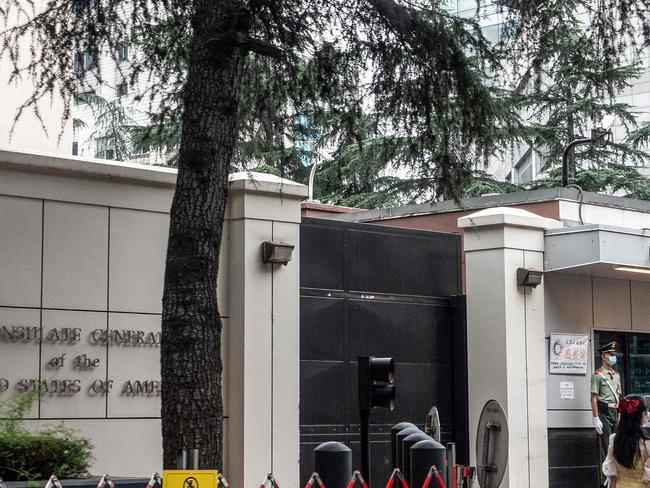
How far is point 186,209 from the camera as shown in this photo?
10930 mm

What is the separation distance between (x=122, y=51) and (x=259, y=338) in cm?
413

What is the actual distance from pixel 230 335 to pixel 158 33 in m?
4.28

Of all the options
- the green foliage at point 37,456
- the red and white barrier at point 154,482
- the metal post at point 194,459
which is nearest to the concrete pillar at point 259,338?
the green foliage at point 37,456

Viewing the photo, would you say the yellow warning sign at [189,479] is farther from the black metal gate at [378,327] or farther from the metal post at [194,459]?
the black metal gate at [378,327]

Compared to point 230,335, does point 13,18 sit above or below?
above

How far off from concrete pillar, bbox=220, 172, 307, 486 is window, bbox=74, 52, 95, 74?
10.5 ft

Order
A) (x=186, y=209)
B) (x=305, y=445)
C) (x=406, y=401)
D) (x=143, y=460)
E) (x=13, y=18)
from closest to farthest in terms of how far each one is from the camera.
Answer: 1. (x=186, y=209)
2. (x=143, y=460)
3. (x=305, y=445)
4. (x=406, y=401)
5. (x=13, y=18)

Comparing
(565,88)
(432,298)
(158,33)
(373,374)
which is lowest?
(373,374)

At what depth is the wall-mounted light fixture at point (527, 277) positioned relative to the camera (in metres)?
18.8

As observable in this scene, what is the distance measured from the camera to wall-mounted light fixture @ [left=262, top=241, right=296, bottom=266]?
15.6 m

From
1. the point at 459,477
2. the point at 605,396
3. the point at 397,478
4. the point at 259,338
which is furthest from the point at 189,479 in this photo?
the point at 605,396

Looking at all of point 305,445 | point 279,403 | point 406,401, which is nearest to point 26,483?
point 279,403

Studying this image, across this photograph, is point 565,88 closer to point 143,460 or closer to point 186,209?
point 143,460

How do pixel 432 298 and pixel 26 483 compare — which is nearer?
pixel 26 483
